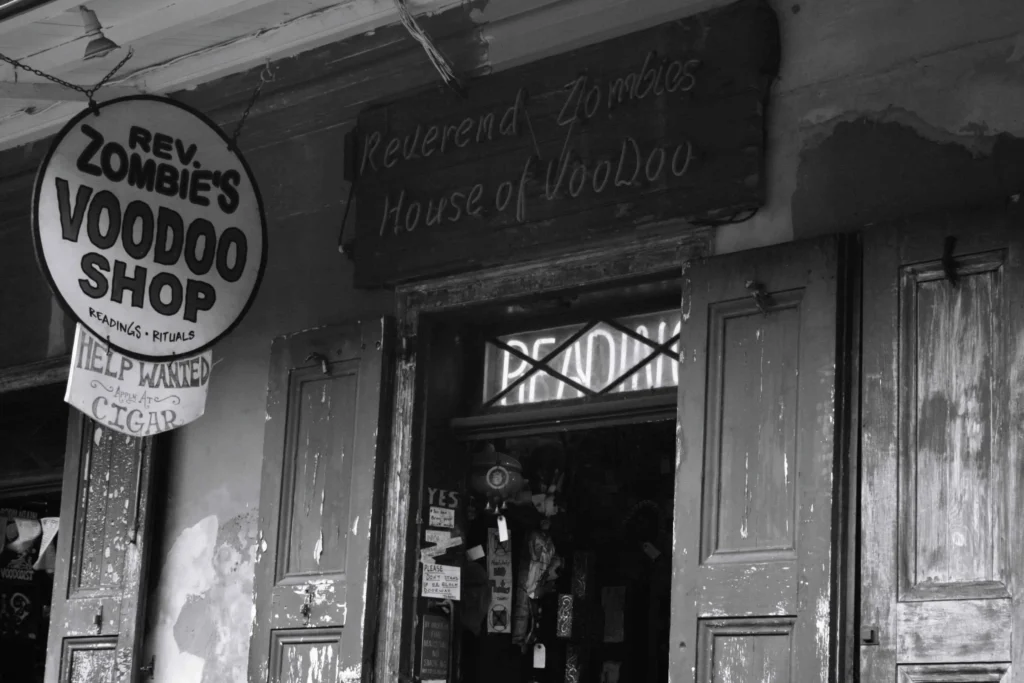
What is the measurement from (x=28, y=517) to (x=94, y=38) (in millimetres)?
4015

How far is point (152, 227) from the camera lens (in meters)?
5.65

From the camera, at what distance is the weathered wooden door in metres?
4.31

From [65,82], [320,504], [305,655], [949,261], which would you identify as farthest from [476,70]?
[305,655]

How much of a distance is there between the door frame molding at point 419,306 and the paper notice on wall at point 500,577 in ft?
2.66

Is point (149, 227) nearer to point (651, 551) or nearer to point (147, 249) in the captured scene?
point (147, 249)

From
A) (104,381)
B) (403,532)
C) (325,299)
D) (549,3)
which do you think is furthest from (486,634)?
(549,3)

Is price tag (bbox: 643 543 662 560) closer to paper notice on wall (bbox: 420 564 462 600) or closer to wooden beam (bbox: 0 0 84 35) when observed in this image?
paper notice on wall (bbox: 420 564 462 600)

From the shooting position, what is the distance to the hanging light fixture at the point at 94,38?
594 centimetres

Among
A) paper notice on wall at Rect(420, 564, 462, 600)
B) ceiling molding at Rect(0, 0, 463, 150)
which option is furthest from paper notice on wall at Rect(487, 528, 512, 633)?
ceiling molding at Rect(0, 0, 463, 150)

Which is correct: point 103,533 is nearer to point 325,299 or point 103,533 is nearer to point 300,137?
point 325,299

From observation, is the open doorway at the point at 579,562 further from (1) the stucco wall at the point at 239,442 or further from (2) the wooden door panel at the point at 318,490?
(1) the stucco wall at the point at 239,442

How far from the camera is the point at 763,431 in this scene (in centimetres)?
492

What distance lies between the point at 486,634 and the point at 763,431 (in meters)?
2.24

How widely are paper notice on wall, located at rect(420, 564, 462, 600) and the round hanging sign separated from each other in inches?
51.0
